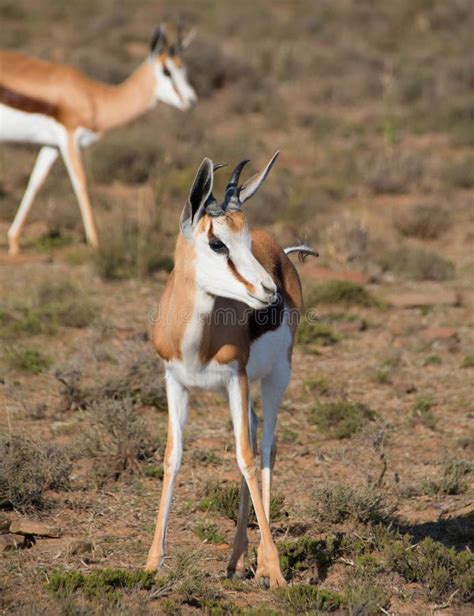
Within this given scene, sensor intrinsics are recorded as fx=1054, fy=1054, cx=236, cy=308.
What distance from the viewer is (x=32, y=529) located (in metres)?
5.48

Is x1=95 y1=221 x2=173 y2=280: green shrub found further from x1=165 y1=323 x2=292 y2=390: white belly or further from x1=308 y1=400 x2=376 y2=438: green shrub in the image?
x1=165 y1=323 x2=292 y2=390: white belly

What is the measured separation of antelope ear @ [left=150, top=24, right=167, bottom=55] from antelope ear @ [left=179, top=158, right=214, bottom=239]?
7745 mm

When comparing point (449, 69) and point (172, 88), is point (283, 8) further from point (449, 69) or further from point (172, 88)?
point (172, 88)

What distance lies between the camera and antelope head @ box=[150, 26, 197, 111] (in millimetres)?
12008

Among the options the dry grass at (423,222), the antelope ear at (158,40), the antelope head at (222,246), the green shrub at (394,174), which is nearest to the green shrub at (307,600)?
the antelope head at (222,246)

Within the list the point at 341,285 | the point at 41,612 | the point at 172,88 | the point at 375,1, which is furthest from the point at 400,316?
the point at 375,1

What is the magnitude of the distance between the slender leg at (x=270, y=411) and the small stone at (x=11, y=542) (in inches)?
49.5

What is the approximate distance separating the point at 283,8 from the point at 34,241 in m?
24.9

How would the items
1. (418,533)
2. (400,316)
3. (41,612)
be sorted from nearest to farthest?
(41,612)
(418,533)
(400,316)

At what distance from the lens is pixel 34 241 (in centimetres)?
1194

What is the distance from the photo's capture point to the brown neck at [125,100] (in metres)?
11.6

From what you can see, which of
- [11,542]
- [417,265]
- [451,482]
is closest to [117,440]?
[11,542]

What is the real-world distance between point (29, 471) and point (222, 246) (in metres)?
2.18

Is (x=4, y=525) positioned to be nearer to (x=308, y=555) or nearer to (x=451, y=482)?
(x=308, y=555)
